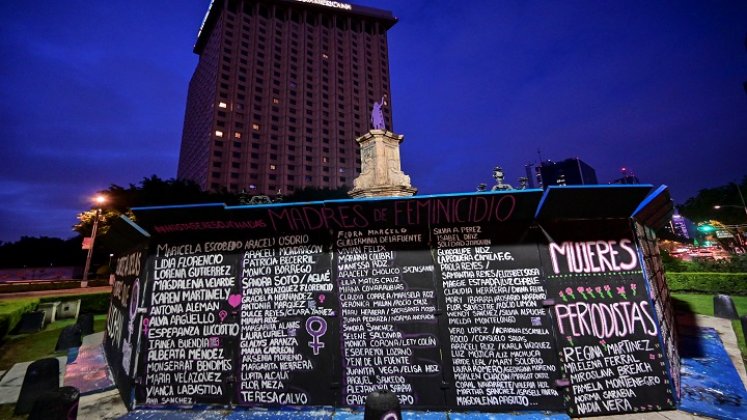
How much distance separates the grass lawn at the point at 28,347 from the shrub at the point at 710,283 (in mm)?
28624

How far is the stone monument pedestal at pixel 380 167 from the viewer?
16.9 m

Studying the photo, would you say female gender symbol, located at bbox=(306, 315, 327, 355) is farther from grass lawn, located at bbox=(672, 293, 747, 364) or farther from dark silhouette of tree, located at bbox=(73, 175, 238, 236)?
dark silhouette of tree, located at bbox=(73, 175, 238, 236)

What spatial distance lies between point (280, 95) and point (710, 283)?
106845 mm

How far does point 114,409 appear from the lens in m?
5.62

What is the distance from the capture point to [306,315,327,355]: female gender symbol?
5.50m

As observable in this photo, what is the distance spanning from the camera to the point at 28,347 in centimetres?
998

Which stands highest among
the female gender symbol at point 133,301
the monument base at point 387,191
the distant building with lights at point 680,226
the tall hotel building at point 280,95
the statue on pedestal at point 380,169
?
the tall hotel building at point 280,95

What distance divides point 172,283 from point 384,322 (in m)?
4.32

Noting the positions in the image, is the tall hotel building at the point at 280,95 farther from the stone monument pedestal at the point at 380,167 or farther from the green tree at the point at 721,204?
the green tree at the point at 721,204

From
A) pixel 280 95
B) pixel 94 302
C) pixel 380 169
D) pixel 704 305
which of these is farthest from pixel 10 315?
pixel 280 95

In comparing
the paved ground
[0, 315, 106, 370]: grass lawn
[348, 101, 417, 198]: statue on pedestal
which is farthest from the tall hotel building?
the paved ground

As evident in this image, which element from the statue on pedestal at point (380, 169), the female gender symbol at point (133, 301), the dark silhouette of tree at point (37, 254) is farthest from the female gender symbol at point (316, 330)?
the dark silhouette of tree at point (37, 254)

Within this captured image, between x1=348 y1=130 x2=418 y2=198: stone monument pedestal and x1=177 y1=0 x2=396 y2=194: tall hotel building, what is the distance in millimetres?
67067

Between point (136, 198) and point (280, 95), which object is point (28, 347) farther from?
point (280, 95)
